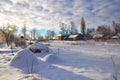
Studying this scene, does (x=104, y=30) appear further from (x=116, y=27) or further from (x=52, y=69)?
(x=52, y=69)

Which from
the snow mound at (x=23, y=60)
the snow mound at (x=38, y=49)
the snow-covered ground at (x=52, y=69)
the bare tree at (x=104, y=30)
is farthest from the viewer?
the bare tree at (x=104, y=30)

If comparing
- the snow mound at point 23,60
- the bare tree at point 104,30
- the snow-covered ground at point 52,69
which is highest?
the bare tree at point 104,30

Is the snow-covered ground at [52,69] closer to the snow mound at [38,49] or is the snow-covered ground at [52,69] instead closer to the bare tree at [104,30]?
the snow mound at [38,49]

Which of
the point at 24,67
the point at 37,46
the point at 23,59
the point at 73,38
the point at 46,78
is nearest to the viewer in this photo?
the point at 46,78

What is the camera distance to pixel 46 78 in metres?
7.19

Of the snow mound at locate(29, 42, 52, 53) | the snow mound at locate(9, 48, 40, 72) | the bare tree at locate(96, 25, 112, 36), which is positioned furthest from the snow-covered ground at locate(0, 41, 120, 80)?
the bare tree at locate(96, 25, 112, 36)

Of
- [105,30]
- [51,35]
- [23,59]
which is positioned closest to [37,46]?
[23,59]

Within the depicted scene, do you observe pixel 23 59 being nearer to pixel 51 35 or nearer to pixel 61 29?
pixel 61 29

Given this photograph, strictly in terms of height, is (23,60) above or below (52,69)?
above

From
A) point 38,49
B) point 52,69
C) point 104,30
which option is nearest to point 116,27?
point 104,30

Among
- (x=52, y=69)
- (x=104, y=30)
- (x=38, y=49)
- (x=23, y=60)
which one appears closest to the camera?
(x=52, y=69)

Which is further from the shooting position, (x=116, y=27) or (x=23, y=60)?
(x=116, y=27)

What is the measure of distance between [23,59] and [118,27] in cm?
9050

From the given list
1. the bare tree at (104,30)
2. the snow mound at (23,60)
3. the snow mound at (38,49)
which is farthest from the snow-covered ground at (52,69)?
the bare tree at (104,30)
